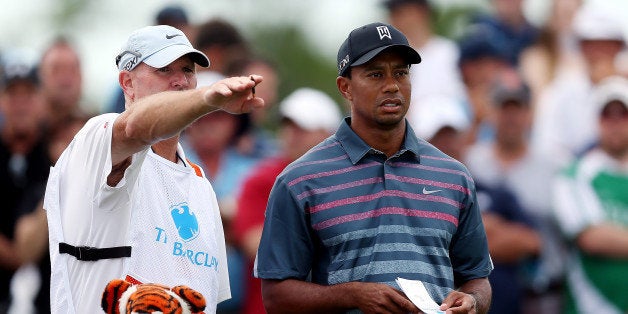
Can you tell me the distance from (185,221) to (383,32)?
4.24 ft

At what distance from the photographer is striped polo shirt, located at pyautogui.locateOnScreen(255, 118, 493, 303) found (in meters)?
6.73

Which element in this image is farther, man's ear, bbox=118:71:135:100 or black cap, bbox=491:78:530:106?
black cap, bbox=491:78:530:106

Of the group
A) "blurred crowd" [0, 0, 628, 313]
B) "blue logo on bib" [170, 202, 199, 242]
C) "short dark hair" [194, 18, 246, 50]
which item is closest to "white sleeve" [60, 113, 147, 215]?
"blue logo on bib" [170, 202, 199, 242]

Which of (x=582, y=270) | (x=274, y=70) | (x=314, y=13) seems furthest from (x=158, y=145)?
(x=314, y=13)

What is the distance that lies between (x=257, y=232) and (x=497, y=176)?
1921 millimetres

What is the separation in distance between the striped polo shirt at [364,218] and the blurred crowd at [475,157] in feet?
9.37

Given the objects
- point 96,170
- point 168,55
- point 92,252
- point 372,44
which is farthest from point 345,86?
point 92,252

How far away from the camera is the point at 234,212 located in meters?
10.2

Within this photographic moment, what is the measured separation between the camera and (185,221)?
6824 mm

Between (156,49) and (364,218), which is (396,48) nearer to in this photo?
(364,218)

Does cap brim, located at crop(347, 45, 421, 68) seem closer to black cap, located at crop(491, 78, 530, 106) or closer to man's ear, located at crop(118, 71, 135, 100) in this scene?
man's ear, located at crop(118, 71, 135, 100)

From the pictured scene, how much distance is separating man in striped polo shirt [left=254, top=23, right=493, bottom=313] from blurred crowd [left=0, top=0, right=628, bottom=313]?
2.83m

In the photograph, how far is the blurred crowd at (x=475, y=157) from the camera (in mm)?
10094

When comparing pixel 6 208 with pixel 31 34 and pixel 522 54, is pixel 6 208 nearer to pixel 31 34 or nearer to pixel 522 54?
pixel 522 54
